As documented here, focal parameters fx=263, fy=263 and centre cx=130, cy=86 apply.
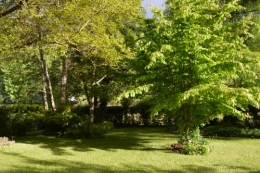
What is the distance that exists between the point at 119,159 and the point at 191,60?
13.8ft

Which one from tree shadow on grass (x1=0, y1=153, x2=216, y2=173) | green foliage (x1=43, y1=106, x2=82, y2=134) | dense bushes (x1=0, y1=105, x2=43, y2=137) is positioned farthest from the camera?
green foliage (x1=43, y1=106, x2=82, y2=134)

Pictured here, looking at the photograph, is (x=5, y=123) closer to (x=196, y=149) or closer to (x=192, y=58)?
(x=196, y=149)

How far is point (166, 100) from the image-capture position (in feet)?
30.6

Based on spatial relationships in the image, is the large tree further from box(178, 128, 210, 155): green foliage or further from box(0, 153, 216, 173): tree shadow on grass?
box(0, 153, 216, 173): tree shadow on grass

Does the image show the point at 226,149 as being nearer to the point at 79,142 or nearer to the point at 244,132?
the point at 244,132

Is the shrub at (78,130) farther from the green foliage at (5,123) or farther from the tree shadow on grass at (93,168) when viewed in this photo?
the tree shadow on grass at (93,168)

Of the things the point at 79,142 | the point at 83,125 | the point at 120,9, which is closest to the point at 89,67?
the point at 83,125

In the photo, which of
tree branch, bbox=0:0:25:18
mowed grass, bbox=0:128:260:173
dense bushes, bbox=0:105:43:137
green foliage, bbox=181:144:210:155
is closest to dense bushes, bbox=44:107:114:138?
dense bushes, bbox=0:105:43:137

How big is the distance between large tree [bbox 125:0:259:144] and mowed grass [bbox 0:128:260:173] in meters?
1.44

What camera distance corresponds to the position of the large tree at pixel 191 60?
899 cm

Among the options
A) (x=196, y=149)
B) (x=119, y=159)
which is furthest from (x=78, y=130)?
(x=196, y=149)

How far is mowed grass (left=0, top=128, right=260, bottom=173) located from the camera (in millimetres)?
7305

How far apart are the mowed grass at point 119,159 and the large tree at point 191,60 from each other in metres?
1.44

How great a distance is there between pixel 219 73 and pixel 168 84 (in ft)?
6.38
